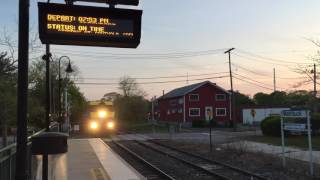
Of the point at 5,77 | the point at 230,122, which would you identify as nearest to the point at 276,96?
the point at 230,122

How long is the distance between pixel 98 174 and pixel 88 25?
820 cm

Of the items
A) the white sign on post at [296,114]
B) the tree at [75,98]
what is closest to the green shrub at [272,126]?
the white sign on post at [296,114]

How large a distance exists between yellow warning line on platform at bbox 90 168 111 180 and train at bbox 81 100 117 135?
1428 inches

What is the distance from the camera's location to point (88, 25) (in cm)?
941

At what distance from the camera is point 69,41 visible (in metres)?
9.34

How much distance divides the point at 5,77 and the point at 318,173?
69.2ft

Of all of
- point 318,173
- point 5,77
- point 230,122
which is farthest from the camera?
point 230,122

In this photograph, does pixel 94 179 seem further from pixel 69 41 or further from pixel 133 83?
pixel 133 83

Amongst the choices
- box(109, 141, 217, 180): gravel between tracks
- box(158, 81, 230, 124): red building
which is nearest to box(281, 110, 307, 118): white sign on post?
box(109, 141, 217, 180): gravel between tracks

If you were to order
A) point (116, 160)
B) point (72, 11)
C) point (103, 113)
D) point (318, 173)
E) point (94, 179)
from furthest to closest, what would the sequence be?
point (103, 113) → point (116, 160) → point (318, 173) → point (94, 179) → point (72, 11)

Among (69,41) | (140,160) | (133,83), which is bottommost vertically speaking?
(140,160)

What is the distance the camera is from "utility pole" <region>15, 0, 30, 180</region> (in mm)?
7781

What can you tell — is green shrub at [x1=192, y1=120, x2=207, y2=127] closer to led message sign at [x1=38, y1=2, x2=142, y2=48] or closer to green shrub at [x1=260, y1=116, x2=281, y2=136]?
green shrub at [x1=260, y1=116, x2=281, y2=136]

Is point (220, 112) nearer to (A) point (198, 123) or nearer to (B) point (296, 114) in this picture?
(A) point (198, 123)
